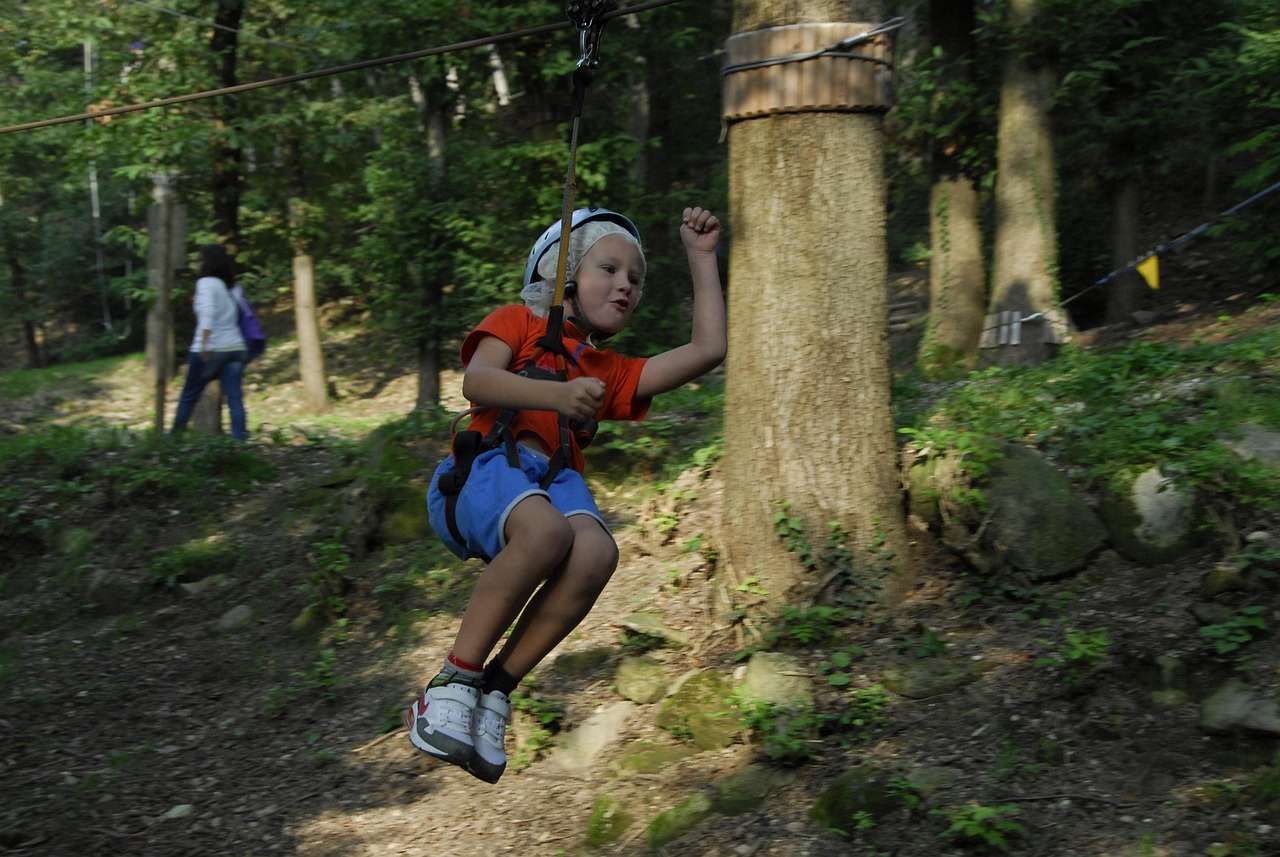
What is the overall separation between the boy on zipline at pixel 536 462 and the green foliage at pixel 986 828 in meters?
1.75

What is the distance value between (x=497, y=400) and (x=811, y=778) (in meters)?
2.50

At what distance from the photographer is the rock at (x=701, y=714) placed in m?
5.52

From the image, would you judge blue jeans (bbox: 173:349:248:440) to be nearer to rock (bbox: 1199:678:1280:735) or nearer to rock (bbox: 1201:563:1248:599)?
rock (bbox: 1201:563:1248:599)

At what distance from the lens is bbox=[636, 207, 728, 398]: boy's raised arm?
12.4 ft

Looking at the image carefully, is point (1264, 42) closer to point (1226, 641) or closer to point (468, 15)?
point (1226, 641)

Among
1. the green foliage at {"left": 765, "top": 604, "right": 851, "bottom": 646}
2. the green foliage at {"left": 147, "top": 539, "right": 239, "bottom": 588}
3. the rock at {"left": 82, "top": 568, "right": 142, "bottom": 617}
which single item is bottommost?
the rock at {"left": 82, "top": 568, "right": 142, "bottom": 617}

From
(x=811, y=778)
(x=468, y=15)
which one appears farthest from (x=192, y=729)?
(x=468, y=15)

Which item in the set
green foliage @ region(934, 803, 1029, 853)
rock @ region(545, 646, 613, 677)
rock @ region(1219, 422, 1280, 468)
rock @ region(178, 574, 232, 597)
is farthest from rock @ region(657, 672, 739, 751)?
rock @ region(178, 574, 232, 597)

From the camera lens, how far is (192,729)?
280 inches

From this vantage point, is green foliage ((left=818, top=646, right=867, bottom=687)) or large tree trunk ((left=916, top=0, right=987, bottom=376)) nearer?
green foliage ((left=818, top=646, right=867, bottom=687))

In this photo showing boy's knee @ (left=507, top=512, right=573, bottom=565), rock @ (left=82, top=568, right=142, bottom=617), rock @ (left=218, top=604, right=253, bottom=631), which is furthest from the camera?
rock @ (left=82, top=568, right=142, bottom=617)

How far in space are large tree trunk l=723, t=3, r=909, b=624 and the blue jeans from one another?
6684mm

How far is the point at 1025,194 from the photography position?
11.6m

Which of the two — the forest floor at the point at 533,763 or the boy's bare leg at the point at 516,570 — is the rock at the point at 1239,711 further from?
the boy's bare leg at the point at 516,570
